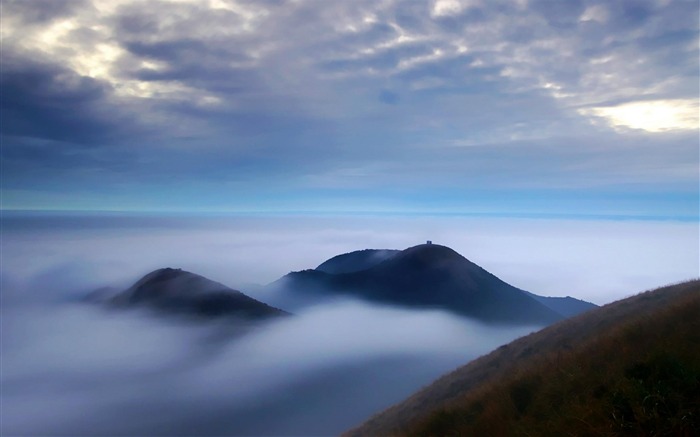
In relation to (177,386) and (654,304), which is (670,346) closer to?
(654,304)

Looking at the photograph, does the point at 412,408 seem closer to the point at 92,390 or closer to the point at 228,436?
the point at 228,436

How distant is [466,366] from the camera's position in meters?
34.0

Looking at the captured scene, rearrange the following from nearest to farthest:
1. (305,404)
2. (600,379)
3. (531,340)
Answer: (600,379), (531,340), (305,404)

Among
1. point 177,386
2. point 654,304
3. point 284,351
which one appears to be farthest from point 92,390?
point 654,304

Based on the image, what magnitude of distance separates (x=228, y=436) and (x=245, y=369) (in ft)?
179

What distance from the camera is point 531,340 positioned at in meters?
32.8

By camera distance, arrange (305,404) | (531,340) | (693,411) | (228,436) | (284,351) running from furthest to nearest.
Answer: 1. (284,351)
2. (305,404)
3. (228,436)
4. (531,340)
5. (693,411)

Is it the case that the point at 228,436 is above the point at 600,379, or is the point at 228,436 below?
below

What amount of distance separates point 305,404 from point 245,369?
4076cm

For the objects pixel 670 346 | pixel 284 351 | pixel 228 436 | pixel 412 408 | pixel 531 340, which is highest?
pixel 670 346

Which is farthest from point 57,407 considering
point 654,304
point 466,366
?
point 654,304

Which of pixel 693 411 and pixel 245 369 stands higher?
pixel 693 411

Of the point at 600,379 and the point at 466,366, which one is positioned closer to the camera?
the point at 600,379

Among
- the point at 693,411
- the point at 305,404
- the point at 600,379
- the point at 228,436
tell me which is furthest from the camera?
the point at 305,404
